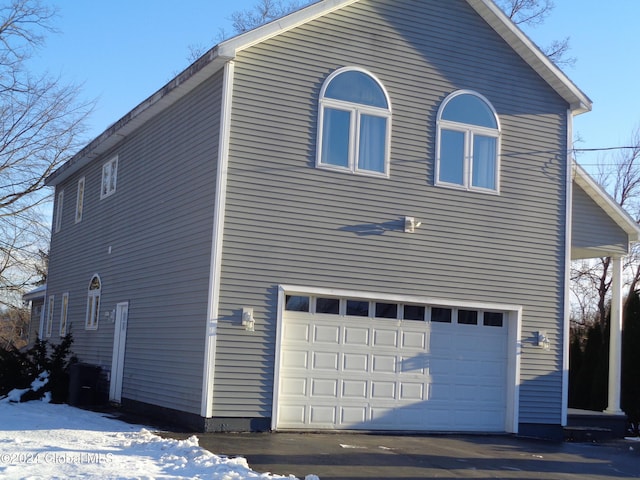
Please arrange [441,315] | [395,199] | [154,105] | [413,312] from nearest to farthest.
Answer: [395,199] → [413,312] → [441,315] → [154,105]

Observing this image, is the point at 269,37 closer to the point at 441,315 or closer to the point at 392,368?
the point at 441,315

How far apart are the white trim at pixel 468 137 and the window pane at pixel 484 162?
5 cm

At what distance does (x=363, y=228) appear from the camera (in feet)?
45.2

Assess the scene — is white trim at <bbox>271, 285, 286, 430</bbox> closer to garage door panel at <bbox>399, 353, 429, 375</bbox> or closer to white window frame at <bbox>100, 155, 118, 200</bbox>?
garage door panel at <bbox>399, 353, 429, 375</bbox>

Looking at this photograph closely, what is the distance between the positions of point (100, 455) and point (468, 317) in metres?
7.51

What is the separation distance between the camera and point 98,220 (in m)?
19.3

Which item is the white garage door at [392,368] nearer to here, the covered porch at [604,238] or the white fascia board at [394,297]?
the white fascia board at [394,297]

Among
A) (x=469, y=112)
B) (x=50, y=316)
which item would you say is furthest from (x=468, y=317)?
(x=50, y=316)

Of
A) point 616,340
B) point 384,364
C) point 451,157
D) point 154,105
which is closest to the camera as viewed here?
point 384,364

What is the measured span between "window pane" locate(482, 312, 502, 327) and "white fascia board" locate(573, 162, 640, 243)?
327 cm

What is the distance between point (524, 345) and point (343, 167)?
4.74m

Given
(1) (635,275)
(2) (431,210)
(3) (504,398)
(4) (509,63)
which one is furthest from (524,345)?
(1) (635,275)

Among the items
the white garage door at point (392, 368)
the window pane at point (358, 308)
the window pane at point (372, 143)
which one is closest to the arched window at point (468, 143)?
the window pane at point (372, 143)

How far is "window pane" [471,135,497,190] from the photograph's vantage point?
584 inches
